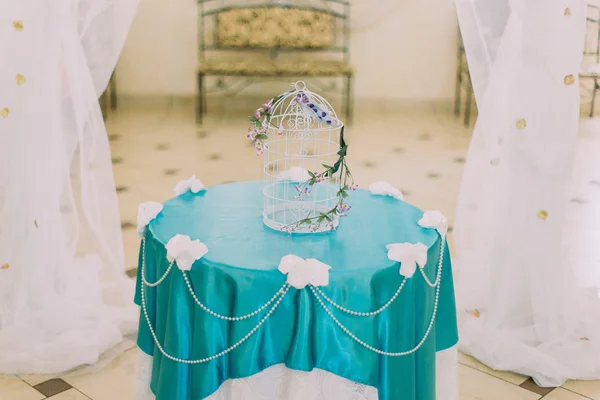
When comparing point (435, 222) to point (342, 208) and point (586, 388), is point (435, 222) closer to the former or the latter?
point (342, 208)

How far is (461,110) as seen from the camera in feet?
23.8

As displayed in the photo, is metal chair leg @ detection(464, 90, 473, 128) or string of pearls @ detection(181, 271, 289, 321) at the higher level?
string of pearls @ detection(181, 271, 289, 321)

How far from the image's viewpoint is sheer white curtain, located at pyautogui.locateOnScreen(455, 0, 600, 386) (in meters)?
2.79

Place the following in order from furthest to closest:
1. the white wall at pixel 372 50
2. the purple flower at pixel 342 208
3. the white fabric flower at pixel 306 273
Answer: the white wall at pixel 372 50 → the purple flower at pixel 342 208 → the white fabric flower at pixel 306 273

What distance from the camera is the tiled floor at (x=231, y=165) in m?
2.71

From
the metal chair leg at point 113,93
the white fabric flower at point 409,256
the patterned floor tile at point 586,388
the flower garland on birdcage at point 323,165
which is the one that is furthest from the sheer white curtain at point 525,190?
the metal chair leg at point 113,93

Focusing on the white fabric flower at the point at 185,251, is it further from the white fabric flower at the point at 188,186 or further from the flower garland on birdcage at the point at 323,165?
the white fabric flower at the point at 188,186

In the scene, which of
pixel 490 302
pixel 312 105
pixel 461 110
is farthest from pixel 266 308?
pixel 461 110

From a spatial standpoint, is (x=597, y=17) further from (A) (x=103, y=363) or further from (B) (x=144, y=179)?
(A) (x=103, y=363)

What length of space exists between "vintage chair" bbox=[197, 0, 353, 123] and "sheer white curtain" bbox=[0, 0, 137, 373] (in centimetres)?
377

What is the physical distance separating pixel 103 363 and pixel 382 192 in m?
1.19

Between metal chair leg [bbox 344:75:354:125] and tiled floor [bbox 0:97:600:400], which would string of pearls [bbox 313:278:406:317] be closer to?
tiled floor [bbox 0:97:600:400]

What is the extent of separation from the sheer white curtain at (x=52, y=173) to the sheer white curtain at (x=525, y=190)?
1332mm

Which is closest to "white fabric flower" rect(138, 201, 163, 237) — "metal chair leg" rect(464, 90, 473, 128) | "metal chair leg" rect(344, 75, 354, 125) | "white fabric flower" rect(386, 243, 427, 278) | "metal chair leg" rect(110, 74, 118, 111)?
"white fabric flower" rect(386, 243, 427, 278)
